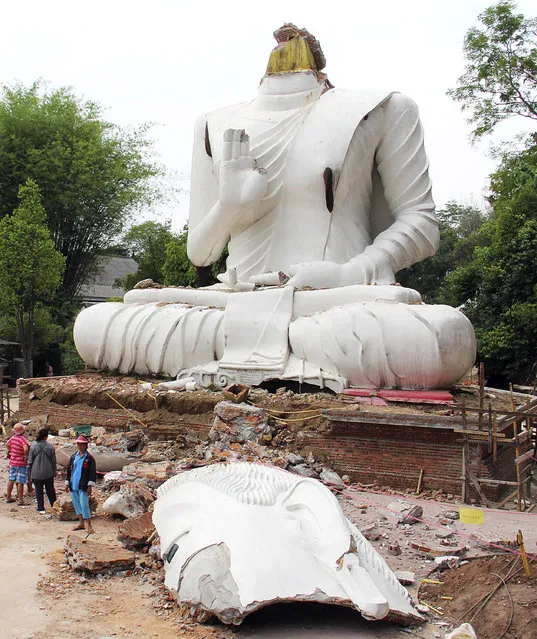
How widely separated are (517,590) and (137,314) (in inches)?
225

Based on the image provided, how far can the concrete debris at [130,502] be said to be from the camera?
547 centimetres

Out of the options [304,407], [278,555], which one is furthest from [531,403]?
[278,555]

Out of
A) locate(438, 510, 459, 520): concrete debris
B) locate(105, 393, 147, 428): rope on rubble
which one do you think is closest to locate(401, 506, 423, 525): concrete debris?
locate(438, 510, 459, 520): concrete debris

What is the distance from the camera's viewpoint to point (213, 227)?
9.52 m

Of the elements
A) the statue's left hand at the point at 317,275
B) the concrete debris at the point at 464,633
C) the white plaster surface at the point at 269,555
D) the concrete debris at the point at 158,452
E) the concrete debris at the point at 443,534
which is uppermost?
the statue's left hand at the point at 317,275

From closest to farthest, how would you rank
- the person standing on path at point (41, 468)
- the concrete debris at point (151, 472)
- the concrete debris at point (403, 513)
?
1. the concrete debris at point (403, 513)
2. the concrete debris at point (151, 472)
3. the person standing on path at point (41, 468)

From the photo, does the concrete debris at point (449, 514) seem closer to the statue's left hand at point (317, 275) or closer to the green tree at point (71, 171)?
the statue's left hand at point (317, 275)

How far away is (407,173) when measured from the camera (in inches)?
373

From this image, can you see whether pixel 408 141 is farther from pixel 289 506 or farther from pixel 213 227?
pixel 289 506

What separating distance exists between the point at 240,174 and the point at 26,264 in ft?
30.9

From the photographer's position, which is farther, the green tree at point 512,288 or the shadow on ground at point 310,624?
the green tree at point 512,288

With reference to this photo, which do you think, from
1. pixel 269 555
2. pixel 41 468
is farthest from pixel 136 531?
pixel 269 555

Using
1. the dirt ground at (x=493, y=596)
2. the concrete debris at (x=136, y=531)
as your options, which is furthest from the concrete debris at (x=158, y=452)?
the dirt ground at (x=493, y=596)

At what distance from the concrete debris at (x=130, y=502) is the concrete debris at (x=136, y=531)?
0.49 m
